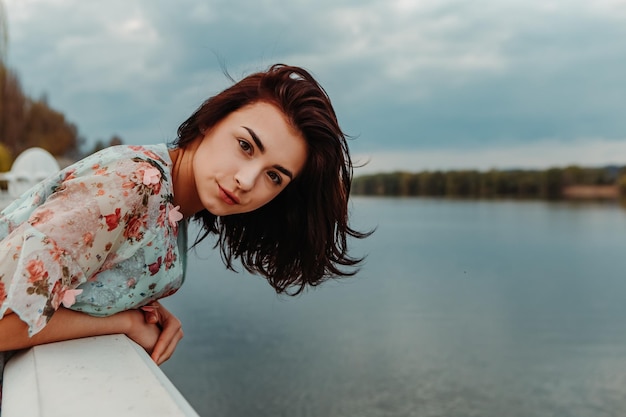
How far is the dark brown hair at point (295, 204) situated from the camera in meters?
1.43

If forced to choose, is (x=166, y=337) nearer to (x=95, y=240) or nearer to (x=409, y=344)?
(x=95, y=240)

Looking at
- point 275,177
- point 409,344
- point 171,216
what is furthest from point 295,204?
point 409,344

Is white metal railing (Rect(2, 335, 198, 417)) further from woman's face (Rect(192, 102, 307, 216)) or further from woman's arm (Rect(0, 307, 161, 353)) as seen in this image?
woman's face (Rect(192, 102, 307, 216))

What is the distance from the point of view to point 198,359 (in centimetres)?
895

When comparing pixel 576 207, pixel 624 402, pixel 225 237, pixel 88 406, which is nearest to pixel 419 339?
pixel 624 402

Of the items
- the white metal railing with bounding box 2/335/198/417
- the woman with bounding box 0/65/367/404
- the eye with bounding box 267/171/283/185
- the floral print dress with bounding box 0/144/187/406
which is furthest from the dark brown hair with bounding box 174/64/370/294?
the white metal railing with bounding box 2/335/198/417

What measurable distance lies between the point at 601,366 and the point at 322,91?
38.0ft

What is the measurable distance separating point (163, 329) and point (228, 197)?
1.05 ft

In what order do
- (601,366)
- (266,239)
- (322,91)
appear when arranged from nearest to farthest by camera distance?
(322,91) < (266,239) < (601,366)

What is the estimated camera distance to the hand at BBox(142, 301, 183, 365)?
1281 millimetres

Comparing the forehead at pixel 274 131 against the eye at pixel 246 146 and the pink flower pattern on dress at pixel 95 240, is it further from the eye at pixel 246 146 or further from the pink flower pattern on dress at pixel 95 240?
the pink flower pattern on dress at pixel 95 240

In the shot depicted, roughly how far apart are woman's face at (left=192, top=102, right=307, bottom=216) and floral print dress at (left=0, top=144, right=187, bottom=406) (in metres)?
0.09

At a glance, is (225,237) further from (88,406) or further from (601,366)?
(601,366)

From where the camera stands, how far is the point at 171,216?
4.13ft
